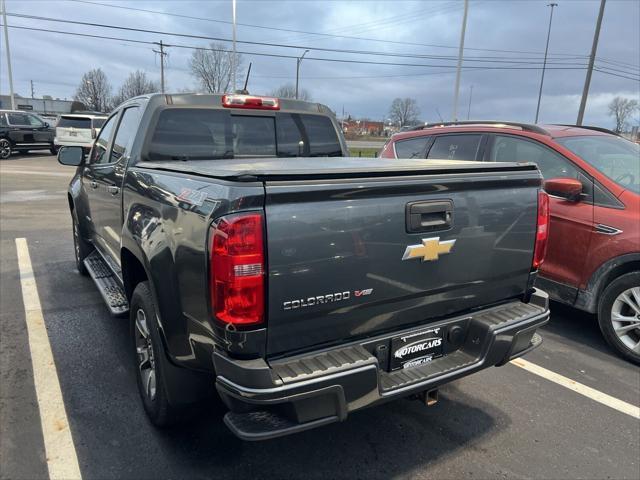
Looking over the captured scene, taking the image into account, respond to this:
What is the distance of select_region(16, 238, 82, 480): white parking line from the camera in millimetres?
2568

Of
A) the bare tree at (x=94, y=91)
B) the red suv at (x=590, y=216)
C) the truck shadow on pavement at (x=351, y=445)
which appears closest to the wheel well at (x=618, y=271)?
the red suv at (x=590, y=216)

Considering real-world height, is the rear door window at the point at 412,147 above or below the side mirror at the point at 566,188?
above

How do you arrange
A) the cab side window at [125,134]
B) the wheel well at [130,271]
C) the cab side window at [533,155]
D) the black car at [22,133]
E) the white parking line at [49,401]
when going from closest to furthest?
the white parking line at [49,401] < the wheel well at [130,271] < the cab side window at [125,134] < the cab side window at [533,155] < the black car at [22,133]

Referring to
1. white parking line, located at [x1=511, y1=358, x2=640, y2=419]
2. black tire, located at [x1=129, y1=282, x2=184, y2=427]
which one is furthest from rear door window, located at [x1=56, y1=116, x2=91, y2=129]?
white parking line, located at [x1=511, y1=358, x2=640, y2=419]

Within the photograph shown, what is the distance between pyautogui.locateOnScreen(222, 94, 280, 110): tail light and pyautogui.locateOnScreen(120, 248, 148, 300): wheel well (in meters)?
1.40

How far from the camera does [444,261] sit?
2.38 m

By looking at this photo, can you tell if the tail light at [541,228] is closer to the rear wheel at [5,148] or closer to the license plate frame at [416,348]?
the license plate frame at [416,348]

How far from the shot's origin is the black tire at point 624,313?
3.88 m

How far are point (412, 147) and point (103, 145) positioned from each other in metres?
3.69

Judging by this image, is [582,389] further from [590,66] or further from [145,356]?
[590,66]

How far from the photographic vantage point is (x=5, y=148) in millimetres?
21078

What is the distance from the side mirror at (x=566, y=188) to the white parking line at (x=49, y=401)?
424 centimetres

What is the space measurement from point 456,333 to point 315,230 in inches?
43.3

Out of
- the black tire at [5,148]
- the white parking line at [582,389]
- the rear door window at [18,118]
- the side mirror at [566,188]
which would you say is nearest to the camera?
the white parking line at [582,389]
